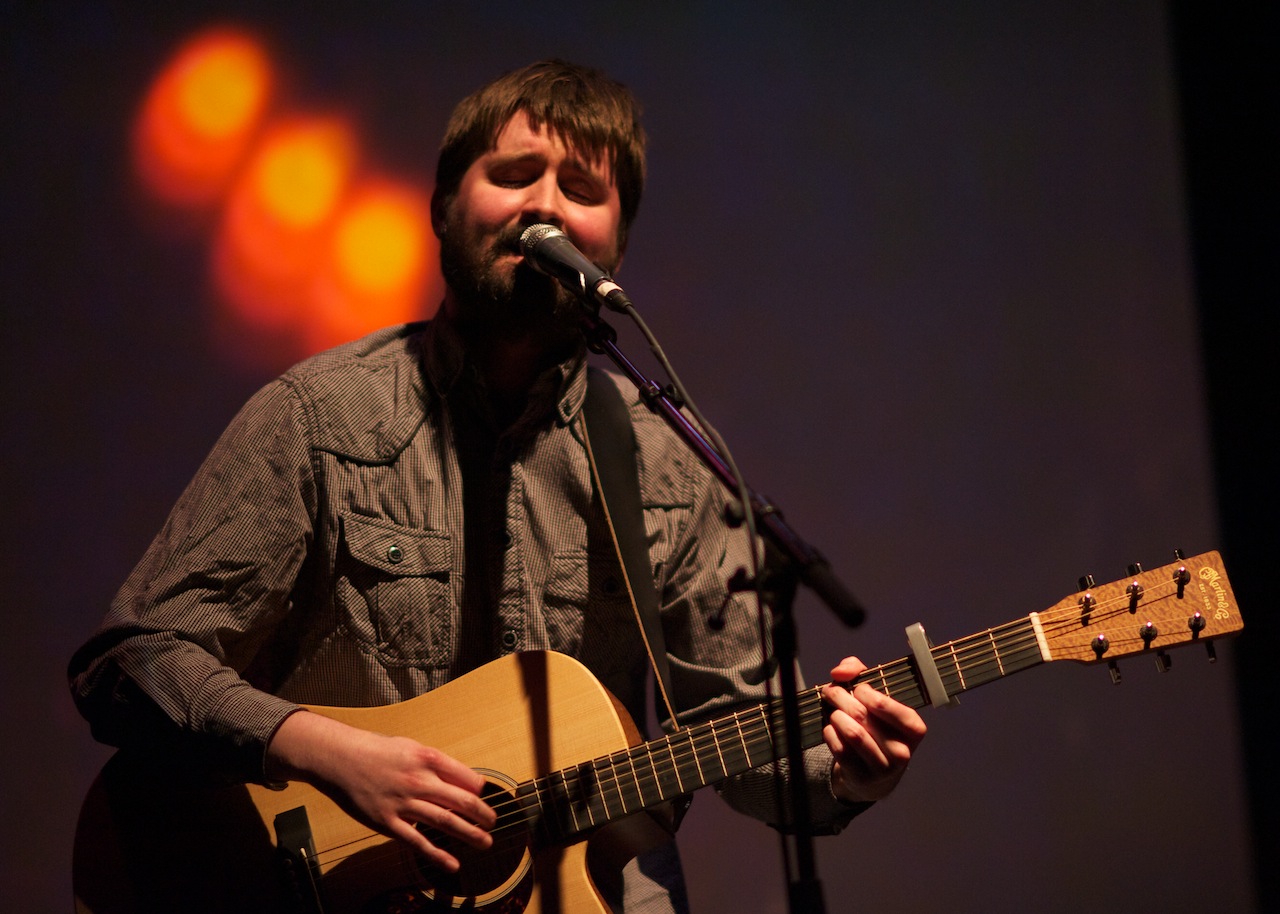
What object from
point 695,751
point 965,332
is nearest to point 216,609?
point 695,751

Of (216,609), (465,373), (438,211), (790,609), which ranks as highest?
(438,211)

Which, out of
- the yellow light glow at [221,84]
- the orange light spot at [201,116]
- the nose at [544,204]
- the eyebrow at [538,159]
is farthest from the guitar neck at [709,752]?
the yellow light glow at [221,84]

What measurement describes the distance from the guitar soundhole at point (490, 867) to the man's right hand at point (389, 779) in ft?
0.19

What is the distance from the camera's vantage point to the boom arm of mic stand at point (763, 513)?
123 cm

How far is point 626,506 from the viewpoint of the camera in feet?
6.93

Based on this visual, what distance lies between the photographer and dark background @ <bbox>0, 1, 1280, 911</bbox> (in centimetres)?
292

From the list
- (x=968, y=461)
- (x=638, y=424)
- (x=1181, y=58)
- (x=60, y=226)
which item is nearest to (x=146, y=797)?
(x=638, y=424)

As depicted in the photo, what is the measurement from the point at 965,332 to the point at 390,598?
6.82ft

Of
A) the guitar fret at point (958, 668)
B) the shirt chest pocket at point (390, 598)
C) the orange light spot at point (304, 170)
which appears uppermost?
the orange light spot at point (304, 170)

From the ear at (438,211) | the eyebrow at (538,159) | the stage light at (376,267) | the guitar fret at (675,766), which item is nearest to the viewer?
the guitar fret at (675,766)

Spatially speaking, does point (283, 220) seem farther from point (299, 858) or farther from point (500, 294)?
point (299, 858)

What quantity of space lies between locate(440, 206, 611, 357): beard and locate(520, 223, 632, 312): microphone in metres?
0.09

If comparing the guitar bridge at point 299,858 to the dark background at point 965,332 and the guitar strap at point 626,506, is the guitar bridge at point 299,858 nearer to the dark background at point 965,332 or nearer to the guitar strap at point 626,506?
the guitar strap at point 626,506

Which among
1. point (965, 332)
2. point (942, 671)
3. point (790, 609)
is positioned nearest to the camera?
point (790, 609)
